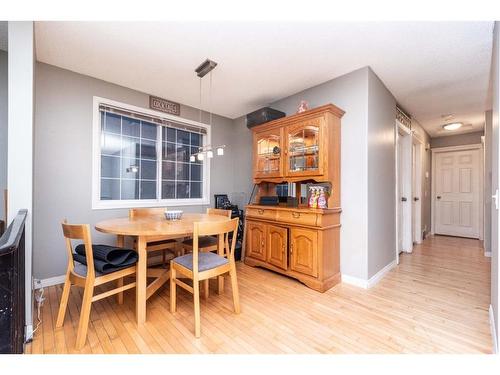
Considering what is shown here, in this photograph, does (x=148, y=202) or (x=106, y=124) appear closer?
(x=106, y=124)

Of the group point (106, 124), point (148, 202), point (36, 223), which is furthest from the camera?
point (148, 202)

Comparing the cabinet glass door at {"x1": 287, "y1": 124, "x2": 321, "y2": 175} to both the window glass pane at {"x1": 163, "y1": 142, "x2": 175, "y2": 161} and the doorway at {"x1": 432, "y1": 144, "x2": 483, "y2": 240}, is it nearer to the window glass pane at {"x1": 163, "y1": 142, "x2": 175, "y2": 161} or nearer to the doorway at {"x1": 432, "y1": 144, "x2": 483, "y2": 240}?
the window glass pane at {"x1": 163, "y1": 142, "x2": 175, "y2": 161}

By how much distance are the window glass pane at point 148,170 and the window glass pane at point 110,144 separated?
36 centimetres

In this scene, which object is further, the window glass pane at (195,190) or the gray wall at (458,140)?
the gray wall at (458,140)

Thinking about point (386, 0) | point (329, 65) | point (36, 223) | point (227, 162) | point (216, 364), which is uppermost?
point (329, 65)

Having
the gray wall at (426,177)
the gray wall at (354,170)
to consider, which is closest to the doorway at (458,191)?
the gray wall at (426,177)

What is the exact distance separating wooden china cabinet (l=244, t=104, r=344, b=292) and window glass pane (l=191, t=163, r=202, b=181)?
48.5 inches

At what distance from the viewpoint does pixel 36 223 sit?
2.43 meters

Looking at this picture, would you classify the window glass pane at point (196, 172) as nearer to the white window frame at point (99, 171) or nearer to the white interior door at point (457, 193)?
the white window frame at point (99, 171)

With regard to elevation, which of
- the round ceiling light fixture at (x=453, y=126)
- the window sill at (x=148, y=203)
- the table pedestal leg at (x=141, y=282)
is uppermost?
the round ceiling light fixture at (x=453, y=126)

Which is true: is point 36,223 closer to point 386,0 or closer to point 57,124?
point 57,124

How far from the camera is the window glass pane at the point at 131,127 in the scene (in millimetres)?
3156

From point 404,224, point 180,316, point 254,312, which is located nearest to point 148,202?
point 180,316

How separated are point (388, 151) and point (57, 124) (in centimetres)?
400
